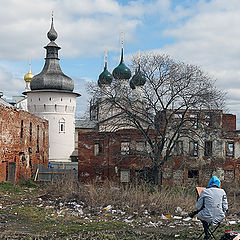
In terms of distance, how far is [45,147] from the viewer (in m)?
33.1

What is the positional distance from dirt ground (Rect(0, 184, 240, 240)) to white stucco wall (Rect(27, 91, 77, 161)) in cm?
2936

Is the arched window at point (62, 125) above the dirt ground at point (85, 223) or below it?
above

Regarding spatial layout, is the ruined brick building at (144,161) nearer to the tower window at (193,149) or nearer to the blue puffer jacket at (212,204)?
the tower window at (193,149)

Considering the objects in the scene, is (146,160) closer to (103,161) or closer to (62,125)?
(103,161)

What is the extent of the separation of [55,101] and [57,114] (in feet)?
5.22

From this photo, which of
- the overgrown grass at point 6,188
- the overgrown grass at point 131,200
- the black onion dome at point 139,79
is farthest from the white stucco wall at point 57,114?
the overgrown grass at point 131,200

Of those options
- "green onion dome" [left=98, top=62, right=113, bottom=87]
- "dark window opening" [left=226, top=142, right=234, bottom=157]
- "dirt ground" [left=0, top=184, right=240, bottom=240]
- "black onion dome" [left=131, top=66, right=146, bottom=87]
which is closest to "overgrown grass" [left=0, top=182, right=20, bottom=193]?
"dirt ground" [left=0, top=184, right=240, bottom=240]

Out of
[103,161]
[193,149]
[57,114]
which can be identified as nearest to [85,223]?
[103,161]

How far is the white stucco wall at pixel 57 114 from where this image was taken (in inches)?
1741

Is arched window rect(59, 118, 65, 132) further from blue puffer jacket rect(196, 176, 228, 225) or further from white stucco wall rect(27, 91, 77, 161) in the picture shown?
blue puffer jacket rect(196, 176, 228, 225)

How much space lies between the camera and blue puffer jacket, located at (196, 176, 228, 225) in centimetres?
711

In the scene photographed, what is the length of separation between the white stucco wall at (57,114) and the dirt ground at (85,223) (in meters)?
29.4

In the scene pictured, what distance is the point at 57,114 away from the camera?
4475 centimetres

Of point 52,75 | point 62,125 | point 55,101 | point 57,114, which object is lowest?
point 62,125
